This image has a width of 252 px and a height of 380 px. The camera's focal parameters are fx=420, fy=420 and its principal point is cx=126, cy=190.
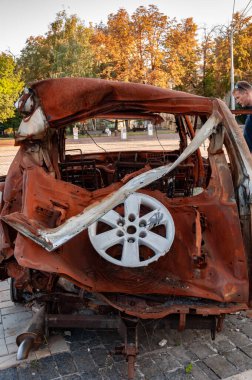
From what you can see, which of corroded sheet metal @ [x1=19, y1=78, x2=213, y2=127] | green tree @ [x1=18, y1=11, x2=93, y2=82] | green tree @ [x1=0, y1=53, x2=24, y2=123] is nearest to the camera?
corroded sheet metal @ [x1=19, y1=78, x2=213, y2=127]

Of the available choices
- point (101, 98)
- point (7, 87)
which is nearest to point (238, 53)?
point (7, 87)

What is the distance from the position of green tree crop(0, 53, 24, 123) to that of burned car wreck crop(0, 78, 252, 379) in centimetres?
2549

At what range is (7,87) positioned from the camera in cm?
2856

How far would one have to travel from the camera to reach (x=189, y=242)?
3.61 metres

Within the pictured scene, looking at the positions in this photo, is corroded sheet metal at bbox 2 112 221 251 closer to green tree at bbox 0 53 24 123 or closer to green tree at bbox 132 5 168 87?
green tree at bbox 0 53 24 123

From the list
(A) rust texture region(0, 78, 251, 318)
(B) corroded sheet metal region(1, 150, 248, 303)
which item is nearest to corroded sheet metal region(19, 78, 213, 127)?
(A) rust texture region(0, 78, 251, 318)

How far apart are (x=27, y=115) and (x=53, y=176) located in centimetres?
58

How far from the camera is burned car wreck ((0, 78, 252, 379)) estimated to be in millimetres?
3283

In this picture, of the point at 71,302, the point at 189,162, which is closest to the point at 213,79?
the point at 189,162

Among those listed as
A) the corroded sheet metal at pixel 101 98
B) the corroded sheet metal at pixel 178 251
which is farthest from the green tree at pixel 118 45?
the corroded sheet metal at pixel 178 251

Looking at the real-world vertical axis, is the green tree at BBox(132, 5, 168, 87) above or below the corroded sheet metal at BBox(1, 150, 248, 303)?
above

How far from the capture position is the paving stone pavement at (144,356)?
10.9 feet

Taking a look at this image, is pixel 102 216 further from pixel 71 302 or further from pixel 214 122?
pixel 214 122

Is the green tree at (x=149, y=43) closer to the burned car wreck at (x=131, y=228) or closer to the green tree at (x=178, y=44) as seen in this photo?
the green tree at (x=178, y=44)
